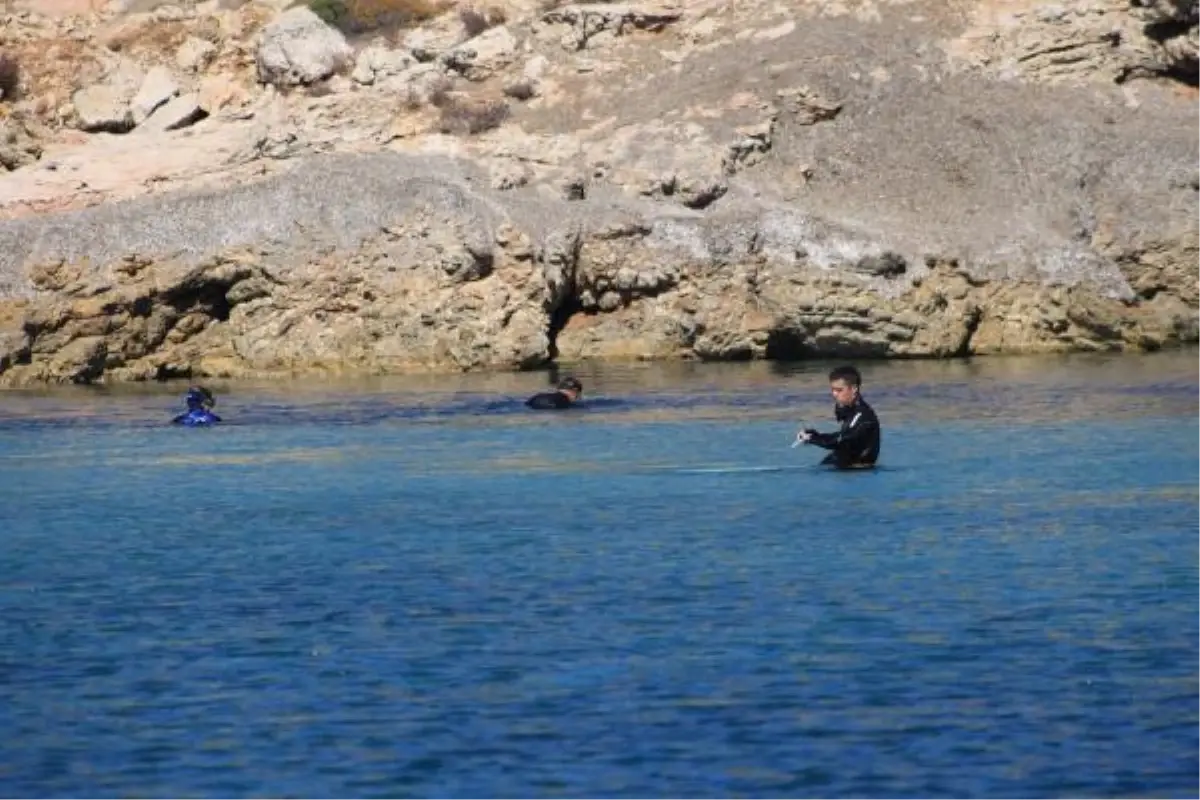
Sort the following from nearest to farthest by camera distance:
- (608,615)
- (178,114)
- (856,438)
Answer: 1. (608,615)
2. (856,438)
3. (178,114)

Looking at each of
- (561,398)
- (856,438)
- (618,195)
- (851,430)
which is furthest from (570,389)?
(618,195)

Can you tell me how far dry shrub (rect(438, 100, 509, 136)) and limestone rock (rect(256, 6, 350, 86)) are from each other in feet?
12.1

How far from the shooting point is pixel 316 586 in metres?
18.6

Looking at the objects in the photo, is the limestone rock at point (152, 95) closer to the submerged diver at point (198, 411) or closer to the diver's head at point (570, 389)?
the submerged diver at point (198, 411)

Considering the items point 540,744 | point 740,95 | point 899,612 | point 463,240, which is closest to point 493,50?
point 740,95

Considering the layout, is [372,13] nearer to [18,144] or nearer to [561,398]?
[18,144]

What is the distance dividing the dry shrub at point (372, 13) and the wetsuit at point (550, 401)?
30.6m

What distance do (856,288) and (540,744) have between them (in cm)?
3493

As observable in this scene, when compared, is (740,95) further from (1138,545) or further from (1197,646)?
(1197,646)

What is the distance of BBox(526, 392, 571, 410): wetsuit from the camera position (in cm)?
3547

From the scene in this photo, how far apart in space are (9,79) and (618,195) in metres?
17.4

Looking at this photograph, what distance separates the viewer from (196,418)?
34.6m

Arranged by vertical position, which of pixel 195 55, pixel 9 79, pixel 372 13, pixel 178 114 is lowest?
pixel 178 114

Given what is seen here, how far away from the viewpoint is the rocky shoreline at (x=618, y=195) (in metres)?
46.9
